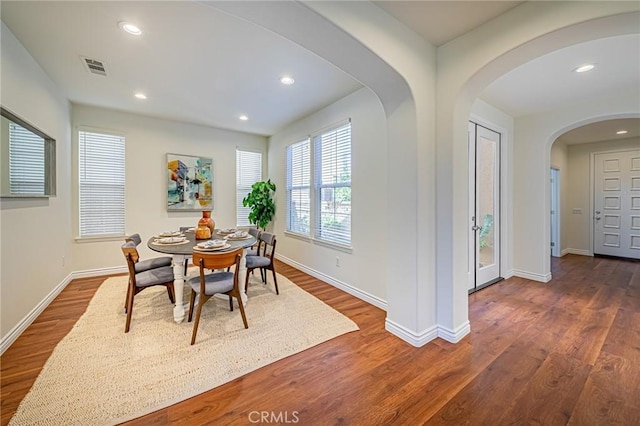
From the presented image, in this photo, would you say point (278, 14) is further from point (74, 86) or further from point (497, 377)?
point (74, 86)

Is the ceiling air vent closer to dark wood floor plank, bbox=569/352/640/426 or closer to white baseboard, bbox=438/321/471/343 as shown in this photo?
white baseboard, bbox=438/321/471/343

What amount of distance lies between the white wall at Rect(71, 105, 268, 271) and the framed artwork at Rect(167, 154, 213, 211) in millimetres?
97

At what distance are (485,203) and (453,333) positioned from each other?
7.68 feet

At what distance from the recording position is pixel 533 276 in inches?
159

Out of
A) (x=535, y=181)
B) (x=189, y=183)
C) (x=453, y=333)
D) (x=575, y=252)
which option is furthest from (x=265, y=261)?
(x=575, y=252)

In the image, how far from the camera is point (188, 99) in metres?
3.68

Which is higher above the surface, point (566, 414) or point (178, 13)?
point (178, 13)

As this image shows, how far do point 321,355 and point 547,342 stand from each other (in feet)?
6.63

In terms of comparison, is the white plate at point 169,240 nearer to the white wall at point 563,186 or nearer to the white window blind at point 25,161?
the white window blind at point 25,161

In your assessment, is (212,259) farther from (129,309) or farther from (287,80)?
(287,80)

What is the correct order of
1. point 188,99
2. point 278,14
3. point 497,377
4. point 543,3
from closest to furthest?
1. point 278,14
2. point 543,3
3. point 497,377
4. point 188,99

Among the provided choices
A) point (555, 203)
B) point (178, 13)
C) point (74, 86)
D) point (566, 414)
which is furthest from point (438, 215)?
point (555, 203)

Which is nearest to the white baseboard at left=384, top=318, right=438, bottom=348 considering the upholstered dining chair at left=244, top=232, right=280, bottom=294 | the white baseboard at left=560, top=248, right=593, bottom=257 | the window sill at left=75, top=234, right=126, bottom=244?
the upholstered dining chair at left=244, top=232, right=280, bottom=294

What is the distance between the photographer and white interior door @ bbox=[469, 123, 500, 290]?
3621 millimetres
